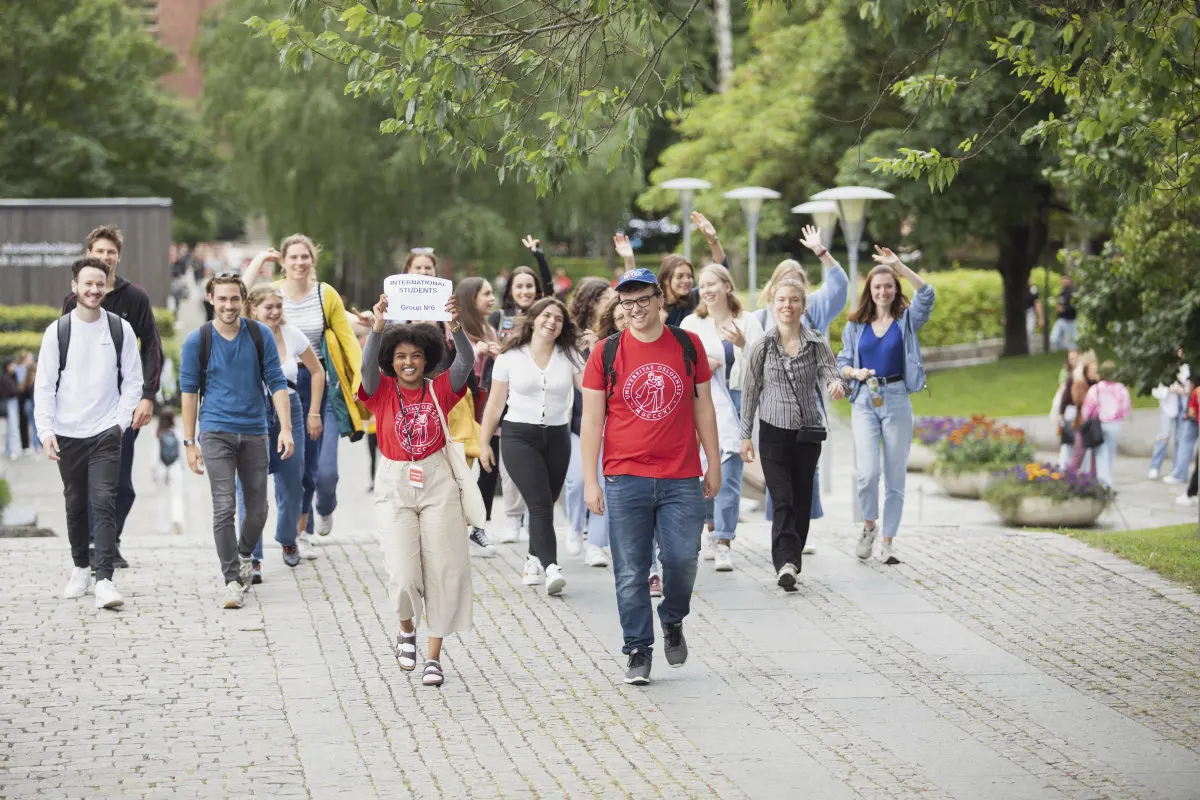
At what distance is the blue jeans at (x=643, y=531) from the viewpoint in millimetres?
7789

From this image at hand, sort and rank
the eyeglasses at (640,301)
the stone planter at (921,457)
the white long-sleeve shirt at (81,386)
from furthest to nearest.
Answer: the stone planter at (921,457)
the white long-sleeve shirt at (81,386)
the eyeglasses at (640,301)

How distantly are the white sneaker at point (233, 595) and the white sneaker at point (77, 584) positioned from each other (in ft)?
2.91

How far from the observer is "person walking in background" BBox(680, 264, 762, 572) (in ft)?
35.1

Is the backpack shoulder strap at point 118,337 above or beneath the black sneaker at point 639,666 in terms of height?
above

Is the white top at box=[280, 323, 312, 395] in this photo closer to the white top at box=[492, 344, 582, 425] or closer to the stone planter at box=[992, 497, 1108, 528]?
the white top at box=[492, 344, 582, 425]

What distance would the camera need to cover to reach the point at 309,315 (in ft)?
35.9

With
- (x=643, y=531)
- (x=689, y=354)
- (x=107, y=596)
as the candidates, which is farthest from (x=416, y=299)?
(x=107, y=596)

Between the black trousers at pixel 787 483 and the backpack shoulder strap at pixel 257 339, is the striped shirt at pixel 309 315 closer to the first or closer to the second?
the backpack shoulder strap at pixel 257 339

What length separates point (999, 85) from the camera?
29766 millimetres

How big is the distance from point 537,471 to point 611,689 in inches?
92.8

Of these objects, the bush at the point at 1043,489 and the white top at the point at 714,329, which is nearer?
the white top at the point at 714,329

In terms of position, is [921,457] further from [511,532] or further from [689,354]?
[689,354]

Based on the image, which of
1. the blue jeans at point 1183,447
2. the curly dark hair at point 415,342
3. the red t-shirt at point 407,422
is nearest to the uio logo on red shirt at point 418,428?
the red t-shirt at point 407,422

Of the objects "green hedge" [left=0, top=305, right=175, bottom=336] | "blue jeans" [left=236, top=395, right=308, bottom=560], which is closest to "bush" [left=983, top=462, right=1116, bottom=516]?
"blue jeans" [left=236, top=395, right=308, bottom=560]
